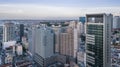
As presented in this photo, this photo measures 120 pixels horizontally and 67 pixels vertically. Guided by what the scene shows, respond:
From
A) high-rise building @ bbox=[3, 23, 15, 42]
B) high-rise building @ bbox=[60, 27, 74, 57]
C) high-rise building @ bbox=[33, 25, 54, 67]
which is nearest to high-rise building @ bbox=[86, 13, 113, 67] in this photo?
high-rise building @ bbox=[33, 25, 54, 67]

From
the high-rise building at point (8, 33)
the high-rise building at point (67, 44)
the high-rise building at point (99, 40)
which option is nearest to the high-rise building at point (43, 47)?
the high-rise building at point (67, 44)

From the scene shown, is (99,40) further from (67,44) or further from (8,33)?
(8,33)

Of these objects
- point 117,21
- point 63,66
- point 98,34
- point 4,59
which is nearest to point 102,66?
point 98,34

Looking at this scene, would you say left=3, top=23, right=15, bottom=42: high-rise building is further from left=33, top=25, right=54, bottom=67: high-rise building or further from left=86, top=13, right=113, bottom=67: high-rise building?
left=86, top=13, right=113, bottom=67: high-rise building

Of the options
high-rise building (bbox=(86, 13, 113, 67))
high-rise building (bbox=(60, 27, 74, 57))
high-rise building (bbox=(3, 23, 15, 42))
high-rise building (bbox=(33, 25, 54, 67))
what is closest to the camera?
high-rise building (bbox=(86, 13, 113, 67))

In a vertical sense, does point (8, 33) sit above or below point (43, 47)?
above

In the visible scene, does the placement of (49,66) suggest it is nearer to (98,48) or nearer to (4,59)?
(4,59)

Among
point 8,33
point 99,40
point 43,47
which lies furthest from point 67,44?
point 8,33

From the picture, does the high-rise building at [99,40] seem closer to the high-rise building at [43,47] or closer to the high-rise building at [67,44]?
the high-rise building at [43,47]

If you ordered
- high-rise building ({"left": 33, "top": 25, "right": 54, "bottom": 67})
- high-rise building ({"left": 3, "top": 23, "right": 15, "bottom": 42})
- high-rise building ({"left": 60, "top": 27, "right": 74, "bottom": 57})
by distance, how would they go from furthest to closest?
1. high-rise building ({"left": 3, "top": 23, "right": 15, "bottom": 42})
2. high-rise building ({"left": 60, "top": 27, "right": 74, "bottom": 57})
3. high-rise building ({"left": 33, "top": 25, "right": 54, "bottom": 67})
